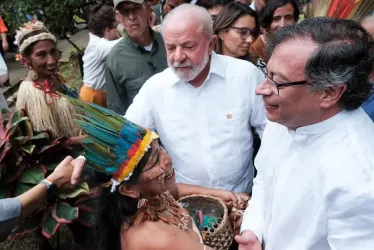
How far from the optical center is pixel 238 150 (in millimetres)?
2605

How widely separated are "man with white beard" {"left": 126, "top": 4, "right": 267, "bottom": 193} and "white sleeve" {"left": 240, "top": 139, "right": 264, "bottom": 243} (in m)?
0.45

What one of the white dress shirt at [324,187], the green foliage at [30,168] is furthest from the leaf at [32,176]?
the white dress shirt at [324,187]

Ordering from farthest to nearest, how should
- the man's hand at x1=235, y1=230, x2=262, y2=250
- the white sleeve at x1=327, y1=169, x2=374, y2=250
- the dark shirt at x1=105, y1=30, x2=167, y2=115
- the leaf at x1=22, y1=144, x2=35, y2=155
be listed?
the dark shirt at x1=105, y1=30, x2=167, y2=115 < the leaf at x1=22, y1=144, x2=35, y2=155 < the man's hand at x1=235, y1=230, x2=262, y2=250 < the white sleeve at x1=327, y1=169, x2=374, y2=250

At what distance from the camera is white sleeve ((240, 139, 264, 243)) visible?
6.66ft

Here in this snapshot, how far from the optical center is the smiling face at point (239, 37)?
11.4 feet

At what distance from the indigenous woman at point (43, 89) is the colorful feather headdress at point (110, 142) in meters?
1.35

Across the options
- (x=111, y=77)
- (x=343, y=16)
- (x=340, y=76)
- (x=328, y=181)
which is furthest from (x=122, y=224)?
(x=111, y=77)

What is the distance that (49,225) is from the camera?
291cm

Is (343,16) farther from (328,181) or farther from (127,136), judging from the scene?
(127,136)

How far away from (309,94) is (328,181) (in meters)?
0.37

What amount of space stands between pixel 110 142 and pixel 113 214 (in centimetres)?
39

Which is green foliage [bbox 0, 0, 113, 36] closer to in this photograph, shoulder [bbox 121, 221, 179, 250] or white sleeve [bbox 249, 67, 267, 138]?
white sleeve [bbox 249, 67, 267, 138]

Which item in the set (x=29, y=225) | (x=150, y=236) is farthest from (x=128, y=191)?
(x=29, y=225)

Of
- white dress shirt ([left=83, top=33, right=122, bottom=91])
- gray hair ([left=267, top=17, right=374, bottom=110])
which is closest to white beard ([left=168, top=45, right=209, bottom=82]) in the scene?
gray hair ([left=267, top=17, right=374, bottom=110])
